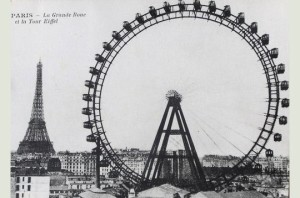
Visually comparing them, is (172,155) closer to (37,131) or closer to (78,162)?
(78,162)

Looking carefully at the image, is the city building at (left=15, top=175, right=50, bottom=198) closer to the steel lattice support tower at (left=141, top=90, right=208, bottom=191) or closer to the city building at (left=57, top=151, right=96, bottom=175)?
the city building at (left=57, top=151, right=96, bottom=175)

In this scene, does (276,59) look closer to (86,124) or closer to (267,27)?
(267,27)

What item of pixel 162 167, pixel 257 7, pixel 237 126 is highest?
pixel 257 7

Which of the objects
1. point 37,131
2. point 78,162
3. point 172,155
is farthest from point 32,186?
point 172,155

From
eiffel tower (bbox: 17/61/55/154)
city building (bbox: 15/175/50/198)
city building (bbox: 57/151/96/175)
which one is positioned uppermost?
eiffel tower (bbox: 17/61/55/154)

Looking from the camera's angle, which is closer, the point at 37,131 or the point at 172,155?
the point at 172,155

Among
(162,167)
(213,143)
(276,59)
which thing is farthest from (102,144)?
(276,59)
